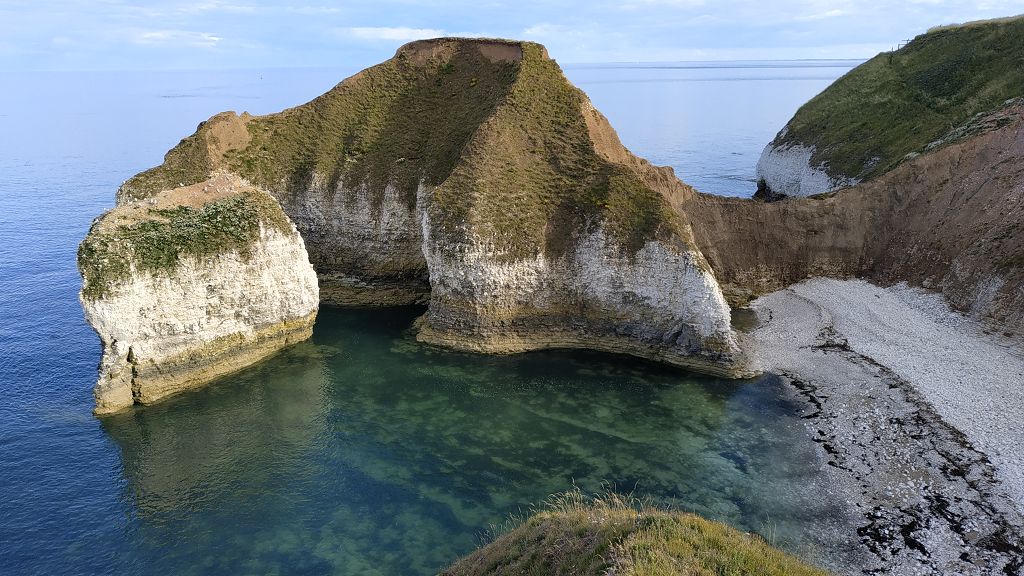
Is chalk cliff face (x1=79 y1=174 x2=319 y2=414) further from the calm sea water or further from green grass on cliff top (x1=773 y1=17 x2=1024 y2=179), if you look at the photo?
green grass on cliff top (x1=773 y1=17 x2=1024 y2=179)

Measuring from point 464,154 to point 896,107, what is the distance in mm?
49165

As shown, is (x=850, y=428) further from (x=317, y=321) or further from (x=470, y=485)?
(x=317, y=321)

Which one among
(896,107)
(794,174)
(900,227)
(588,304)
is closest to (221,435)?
(588,304)

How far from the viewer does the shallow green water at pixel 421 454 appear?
23062 millimetres

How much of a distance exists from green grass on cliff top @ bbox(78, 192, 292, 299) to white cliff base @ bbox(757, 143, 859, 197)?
50.4 m

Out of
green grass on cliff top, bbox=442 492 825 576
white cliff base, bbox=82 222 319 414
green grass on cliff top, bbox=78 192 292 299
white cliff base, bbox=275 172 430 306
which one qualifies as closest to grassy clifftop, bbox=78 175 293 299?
green grass on cliff top, bbox=78 192 292 299

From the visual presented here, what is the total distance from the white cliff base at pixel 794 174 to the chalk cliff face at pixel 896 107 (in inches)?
5.4

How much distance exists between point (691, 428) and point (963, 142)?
34.3 m

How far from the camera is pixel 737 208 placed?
4747 cm

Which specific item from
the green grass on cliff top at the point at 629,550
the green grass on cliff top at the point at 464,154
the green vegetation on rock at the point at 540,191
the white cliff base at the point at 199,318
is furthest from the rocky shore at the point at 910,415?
the white cliff base at the point at 199,318

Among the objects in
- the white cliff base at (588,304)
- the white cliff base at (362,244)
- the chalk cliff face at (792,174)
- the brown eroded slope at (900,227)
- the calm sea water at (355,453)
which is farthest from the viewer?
the chalk cliff face at (792,174)

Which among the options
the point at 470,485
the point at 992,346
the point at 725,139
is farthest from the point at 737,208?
the point at 725,139

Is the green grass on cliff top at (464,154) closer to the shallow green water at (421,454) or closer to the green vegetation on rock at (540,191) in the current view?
the green vegetation on rock at (540,191)

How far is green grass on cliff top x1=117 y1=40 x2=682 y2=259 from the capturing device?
38.3 meters
